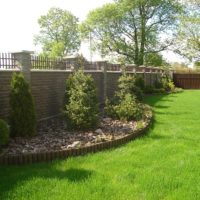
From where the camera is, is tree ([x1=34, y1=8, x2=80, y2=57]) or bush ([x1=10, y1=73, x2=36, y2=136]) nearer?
bush ([x1=10, y1=73, x2=36, y2=136])

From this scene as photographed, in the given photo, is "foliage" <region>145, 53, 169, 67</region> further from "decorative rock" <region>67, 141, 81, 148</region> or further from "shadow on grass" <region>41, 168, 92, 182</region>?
"shadow on grass" <region>41, 168, 92, 182</region>

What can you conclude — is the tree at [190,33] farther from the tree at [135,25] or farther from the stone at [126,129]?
the stone at [126,129]

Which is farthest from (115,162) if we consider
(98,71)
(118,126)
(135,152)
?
(98,71)

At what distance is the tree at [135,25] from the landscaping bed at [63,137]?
30.5 meters

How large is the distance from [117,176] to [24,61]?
453cm

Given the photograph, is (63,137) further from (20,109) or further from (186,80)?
(186,80)

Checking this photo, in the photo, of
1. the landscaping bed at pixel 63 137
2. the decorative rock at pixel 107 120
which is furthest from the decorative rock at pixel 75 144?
the decorative rock at pixel 107 120

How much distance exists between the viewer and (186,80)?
123 feet

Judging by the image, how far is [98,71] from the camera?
15094 millimetres

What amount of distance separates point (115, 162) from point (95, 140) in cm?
138

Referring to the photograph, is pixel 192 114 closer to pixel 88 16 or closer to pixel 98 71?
pixel 98 71

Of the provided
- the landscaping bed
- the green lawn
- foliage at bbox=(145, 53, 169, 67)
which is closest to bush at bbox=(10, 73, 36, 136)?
the landscaping bed

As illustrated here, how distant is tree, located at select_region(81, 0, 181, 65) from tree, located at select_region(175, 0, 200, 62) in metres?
2.19

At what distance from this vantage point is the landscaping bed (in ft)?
21.6
